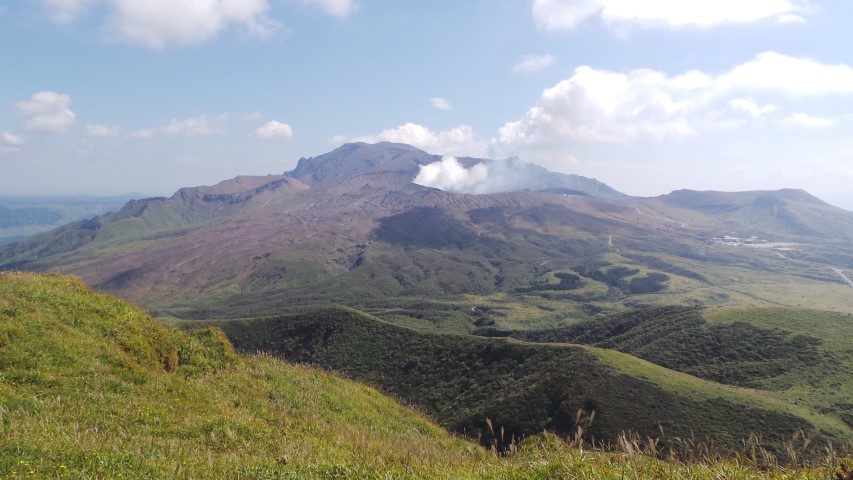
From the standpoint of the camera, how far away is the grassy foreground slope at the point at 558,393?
155ft

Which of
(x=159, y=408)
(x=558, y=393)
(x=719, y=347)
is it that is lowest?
(x=719, y=347)

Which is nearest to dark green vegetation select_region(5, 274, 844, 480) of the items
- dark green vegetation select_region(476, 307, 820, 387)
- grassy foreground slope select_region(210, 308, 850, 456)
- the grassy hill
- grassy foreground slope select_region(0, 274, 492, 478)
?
grassy foreground slope select_region(0, 274, 492, 478)

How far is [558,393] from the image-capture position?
5328cm

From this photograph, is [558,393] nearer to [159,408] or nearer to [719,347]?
[159,408]

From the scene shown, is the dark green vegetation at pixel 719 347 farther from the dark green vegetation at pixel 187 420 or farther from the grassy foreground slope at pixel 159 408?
the dark green vegetation at pixel 187 420

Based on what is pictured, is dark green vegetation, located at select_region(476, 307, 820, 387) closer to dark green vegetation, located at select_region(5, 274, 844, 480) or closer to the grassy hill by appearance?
the grassy hill

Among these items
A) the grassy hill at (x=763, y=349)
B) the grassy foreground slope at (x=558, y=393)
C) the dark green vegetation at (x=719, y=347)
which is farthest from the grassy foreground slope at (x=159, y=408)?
the dark green vegetation at (x=719, y=347)

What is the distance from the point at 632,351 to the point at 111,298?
95.5 metres

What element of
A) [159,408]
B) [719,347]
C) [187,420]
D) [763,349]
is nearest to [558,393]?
[159,408]

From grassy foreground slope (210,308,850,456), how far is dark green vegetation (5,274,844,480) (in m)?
22.7

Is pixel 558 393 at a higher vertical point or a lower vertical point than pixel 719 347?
higher

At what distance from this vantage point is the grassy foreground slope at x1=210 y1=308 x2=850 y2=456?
47125 millimetres

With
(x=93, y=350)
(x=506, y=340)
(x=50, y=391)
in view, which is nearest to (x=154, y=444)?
(x=50, y=391)

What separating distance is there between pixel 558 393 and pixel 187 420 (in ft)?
163
